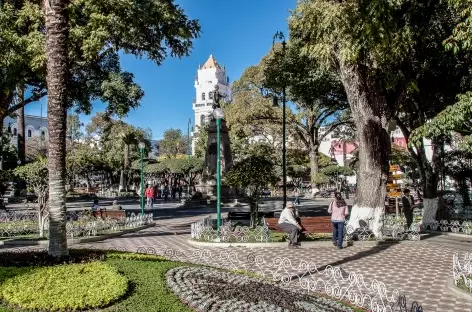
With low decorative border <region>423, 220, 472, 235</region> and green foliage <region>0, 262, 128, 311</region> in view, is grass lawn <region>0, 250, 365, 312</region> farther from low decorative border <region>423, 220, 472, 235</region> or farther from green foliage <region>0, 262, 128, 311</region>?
low decorative border <region>423, 220, 472, 235</region>

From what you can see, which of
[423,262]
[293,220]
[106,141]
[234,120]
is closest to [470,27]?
[423,262]

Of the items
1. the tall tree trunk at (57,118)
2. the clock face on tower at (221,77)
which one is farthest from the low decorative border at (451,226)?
the clock face on tower at (221,77)

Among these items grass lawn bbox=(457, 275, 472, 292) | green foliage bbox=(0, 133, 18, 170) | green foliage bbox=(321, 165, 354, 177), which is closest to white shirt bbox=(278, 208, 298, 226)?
grass lawn bbox=(457, 275, 472, 292)

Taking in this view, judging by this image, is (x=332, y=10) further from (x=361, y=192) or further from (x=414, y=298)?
(x=414, y=298)

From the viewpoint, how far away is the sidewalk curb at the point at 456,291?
7.44m

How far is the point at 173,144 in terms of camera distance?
92.1 m

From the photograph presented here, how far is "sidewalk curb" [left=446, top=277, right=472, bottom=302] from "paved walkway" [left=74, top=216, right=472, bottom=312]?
81mm

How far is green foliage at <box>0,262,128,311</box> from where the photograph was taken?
5.69 meters

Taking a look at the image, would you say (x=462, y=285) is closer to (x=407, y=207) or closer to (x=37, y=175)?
(x=407, y=207)

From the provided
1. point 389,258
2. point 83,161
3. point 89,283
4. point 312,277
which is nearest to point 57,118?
point 89,283

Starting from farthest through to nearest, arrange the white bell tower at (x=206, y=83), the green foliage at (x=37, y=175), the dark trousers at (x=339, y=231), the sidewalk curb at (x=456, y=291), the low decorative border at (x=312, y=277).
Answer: the white bell tower at (x=206, y=83), the green foliage at (x=37, y=175), the dark trousers at (x=339, y=231), the sidewalk curb at (x=456, y=291), the low decorative border at (x=312, y=277)

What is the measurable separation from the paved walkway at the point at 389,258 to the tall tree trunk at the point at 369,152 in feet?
4.18

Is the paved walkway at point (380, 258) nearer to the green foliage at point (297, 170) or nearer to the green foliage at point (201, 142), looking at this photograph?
the green foliage at point (297, 170)

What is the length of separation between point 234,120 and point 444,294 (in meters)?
30.1
